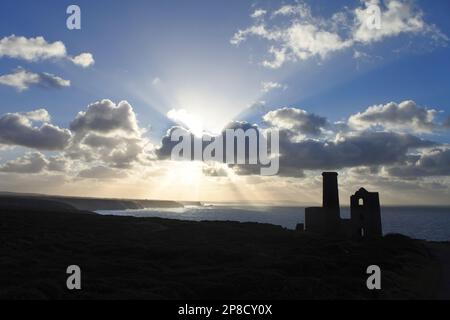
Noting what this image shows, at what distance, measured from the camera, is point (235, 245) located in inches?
1542

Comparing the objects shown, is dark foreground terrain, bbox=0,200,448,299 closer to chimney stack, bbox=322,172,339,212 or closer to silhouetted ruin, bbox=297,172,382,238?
silhouetted ruin, bbox=297,172,382,238

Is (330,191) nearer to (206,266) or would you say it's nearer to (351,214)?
(351,214)

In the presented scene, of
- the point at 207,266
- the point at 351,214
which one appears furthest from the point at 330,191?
the point at 207,266

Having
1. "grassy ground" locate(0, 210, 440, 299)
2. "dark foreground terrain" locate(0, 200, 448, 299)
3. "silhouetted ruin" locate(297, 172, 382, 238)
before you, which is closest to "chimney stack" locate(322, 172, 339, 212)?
"silhouetted ruin" locate(297, 172, 382, 238)

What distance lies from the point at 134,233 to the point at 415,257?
31.7 m

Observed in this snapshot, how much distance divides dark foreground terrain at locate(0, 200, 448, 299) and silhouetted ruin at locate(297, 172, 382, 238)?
2.60 meters

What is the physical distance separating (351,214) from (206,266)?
2423 centimetres

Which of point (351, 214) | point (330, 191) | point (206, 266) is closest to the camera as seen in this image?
point (206, 266)

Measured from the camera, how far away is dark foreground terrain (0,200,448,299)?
2097cm

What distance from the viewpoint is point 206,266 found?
93.7ft

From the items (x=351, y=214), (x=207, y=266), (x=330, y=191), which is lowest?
(x=207, y=266)

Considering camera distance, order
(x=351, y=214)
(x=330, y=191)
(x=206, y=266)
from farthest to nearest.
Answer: (x=330, y=191)
(x=351, y=214)
(x=206, y=266)
